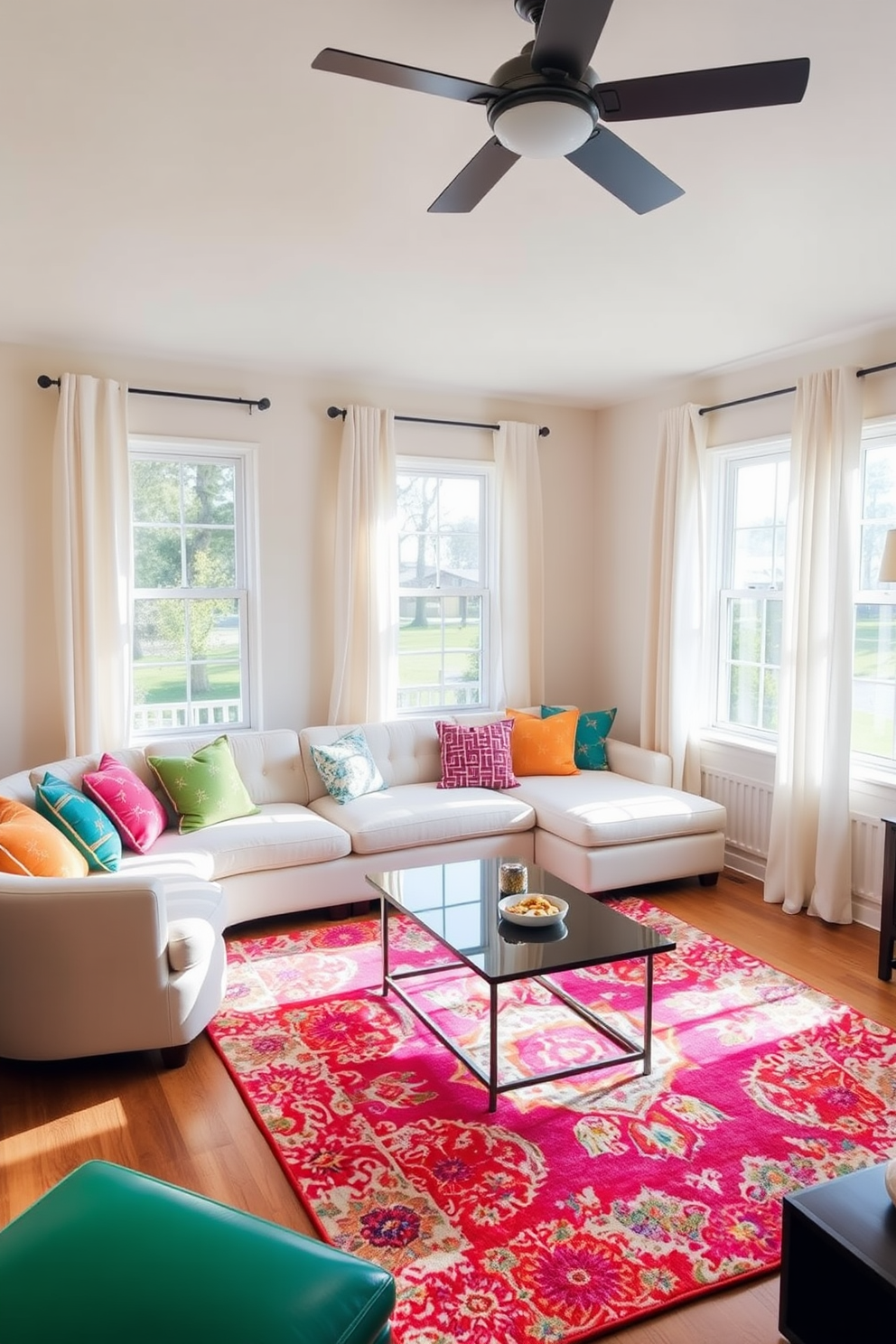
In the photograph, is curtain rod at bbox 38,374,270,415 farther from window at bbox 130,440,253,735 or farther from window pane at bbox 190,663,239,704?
window pane at bbox 190,663,239,704

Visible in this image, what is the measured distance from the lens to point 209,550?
492 cm

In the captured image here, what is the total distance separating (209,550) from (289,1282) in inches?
157

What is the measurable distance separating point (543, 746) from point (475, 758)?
18.5 inches

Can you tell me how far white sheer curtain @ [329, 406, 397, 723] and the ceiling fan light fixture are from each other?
3167 mm

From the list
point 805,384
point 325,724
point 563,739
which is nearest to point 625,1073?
point 563,739

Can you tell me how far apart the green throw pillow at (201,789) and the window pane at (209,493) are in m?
1.37

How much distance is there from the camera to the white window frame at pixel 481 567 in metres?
5.41

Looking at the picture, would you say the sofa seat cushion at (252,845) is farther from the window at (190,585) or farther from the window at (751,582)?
the window at (751,582)

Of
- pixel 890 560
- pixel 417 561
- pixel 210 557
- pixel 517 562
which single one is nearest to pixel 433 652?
pixel 417 561

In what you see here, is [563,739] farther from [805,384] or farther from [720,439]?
[805,384]

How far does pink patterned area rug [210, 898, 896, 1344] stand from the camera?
6.74 feet

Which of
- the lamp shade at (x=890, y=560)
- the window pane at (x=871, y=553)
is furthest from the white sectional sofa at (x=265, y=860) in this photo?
the lamp shade at (x=890, y=560)

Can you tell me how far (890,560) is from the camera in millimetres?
3535

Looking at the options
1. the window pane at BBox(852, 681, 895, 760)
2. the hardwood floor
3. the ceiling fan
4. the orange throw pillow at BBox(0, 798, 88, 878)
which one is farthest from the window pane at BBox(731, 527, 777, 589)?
the orange throw pillow at BBox(0, 798, 88, 878)
